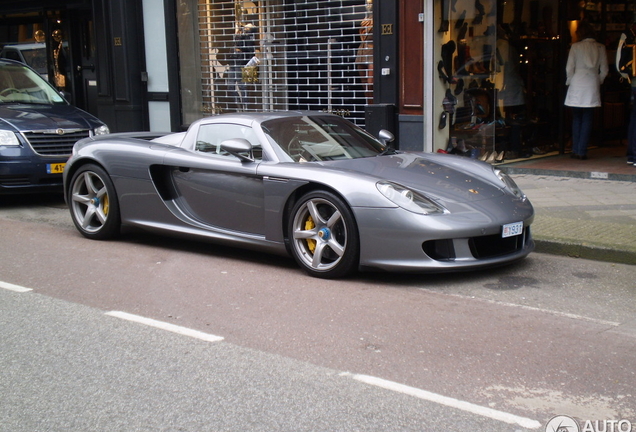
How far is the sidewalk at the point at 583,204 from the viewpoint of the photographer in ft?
21.7

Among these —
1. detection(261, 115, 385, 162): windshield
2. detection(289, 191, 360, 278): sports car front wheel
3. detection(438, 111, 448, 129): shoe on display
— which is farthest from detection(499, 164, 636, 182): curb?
detection(289, 191, 360, 278): sports car front wheel

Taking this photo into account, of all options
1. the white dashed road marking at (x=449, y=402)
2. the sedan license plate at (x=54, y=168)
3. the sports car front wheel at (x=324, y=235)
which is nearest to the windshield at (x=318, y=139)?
the sports car front wheel at (x=324, y=235)

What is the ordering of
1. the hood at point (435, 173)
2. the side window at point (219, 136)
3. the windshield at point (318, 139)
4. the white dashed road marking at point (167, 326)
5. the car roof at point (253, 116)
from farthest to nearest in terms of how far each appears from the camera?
the car roof at point (253, 116) → the side window at point (219, 136) → the windshield at point (318, 139) → the hood at point (435, 173) → the white dashed road marking at point (167, 326)

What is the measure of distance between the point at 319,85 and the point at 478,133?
9.28 ft

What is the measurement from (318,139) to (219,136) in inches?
35.5

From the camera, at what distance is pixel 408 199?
224 inches

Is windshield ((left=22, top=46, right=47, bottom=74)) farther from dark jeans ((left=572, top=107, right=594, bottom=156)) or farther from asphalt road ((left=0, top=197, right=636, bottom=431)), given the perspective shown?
asphalt road ((left=0, top=197, right=636, bottom=431))

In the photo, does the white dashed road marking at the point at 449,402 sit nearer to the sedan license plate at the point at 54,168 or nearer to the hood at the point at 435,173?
the hood at the point at 435,173

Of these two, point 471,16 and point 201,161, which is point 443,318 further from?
point 471,16

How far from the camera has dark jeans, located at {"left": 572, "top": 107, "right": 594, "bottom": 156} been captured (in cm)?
1133

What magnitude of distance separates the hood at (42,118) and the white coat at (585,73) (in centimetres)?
687

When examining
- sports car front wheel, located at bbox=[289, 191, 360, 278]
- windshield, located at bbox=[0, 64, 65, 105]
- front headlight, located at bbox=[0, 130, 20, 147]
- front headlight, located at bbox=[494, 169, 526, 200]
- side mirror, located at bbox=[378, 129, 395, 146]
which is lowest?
sports car front wheel, located at bbox=[289, 191, 360, 278]

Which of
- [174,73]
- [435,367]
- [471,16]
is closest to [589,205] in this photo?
[471,16]

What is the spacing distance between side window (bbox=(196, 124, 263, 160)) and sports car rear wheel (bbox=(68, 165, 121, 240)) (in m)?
1.11
